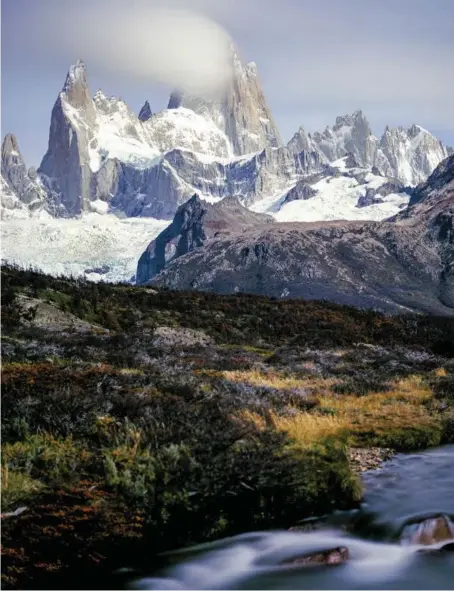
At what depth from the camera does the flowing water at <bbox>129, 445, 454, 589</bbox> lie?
12.8m

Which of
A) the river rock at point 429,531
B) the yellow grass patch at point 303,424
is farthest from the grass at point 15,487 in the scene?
the river rock at point 429,531

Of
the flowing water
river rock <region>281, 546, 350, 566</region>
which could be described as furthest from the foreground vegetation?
river rock <region>281, 546, 350, 566</region>

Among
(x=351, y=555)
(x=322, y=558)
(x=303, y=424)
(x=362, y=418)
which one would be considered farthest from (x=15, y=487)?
(x=362, y=418)

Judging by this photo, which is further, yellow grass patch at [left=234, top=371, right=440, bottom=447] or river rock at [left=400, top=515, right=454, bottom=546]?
yellow grass patch at [left=234, top=371, right=440, bottom=447]

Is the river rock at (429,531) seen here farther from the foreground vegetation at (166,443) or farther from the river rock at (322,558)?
the foreground vegetation at (166,443)

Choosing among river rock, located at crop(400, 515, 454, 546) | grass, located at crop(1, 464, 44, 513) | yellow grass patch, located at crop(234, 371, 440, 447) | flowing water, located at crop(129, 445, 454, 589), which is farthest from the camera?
yellow grass patch, located at crop(234, 371, 440, 447)

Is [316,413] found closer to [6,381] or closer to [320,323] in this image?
[6,381]

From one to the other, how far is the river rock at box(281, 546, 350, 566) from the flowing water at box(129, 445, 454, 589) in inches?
2.5

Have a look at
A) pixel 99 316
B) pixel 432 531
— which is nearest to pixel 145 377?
pixel 432 531

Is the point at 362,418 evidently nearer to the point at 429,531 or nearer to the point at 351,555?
the point at 429,531

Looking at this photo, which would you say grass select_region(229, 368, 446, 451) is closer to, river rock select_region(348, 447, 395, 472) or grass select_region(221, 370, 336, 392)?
grass select_region(221, 370, 336, 392)

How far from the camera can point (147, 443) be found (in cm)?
1645

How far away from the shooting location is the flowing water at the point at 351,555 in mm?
12812

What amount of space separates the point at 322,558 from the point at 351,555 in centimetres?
69
